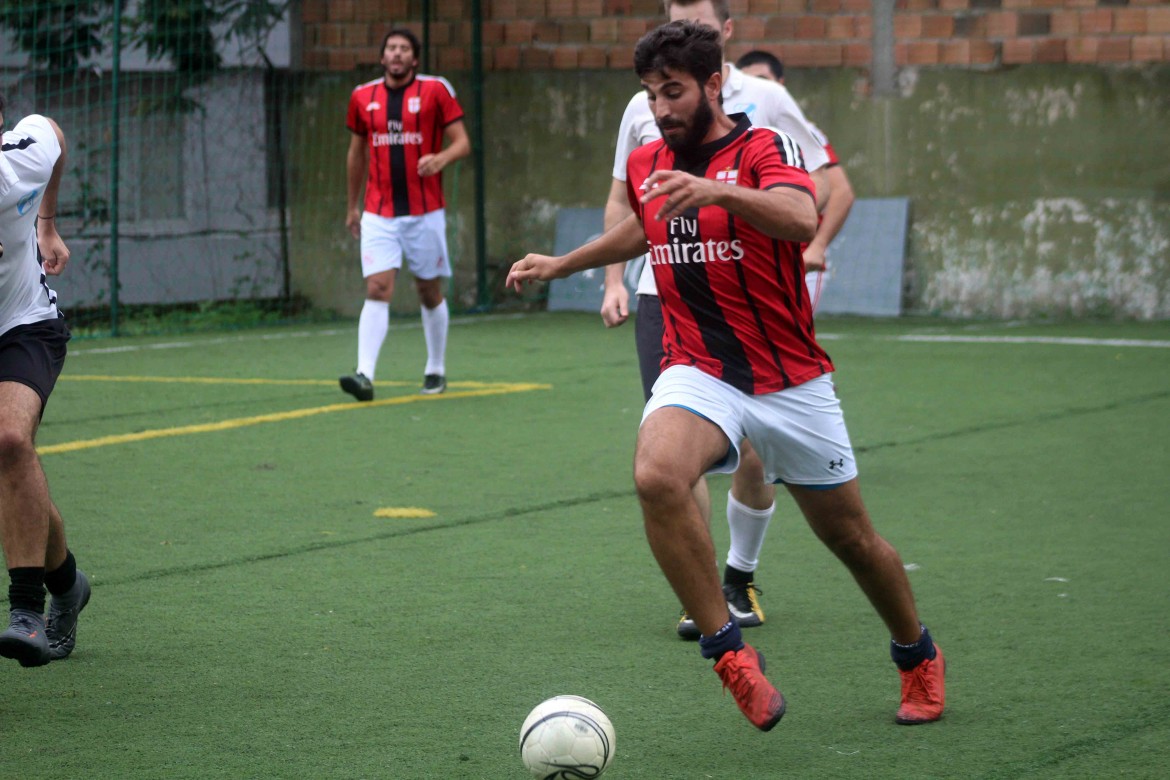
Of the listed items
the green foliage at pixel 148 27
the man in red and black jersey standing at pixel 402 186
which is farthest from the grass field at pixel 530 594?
the green foliage at pixel 148 27

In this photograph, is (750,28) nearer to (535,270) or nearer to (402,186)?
(402,186)

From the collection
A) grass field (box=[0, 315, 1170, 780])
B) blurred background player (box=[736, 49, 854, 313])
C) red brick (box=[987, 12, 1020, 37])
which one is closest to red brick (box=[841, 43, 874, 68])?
red brick (box=[987, 12, 1020, 37])

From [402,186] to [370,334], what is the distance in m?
1.13

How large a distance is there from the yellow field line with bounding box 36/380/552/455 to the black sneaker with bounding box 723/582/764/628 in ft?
14.6

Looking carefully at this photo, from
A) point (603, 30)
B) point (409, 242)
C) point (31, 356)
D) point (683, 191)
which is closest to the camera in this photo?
point (683, 191)

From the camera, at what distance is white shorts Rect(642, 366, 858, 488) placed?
13.7ft

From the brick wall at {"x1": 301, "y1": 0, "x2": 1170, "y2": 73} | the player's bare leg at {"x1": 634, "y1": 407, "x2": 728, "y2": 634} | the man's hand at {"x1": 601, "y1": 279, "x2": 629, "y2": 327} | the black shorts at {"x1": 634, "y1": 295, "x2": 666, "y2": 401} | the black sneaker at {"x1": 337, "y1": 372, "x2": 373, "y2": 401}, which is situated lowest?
the black sneaker at {"x1": 337, "y1": 372, "x2": 373, "y2": 401}

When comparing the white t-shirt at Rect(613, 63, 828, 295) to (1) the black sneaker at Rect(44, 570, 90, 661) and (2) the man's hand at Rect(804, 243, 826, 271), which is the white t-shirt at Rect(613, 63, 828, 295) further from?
(1) the black sneaker at Rect(44, 570, 90, 661)

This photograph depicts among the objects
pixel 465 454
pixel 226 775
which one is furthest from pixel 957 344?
pixel 226 775

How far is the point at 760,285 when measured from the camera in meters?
4.25

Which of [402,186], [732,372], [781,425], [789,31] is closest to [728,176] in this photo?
[732,372]

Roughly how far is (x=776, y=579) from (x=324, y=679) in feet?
6.07

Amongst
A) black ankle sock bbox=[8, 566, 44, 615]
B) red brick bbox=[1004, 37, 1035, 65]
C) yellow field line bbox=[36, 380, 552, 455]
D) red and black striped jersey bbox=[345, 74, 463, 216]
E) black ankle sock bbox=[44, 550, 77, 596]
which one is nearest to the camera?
black ankle sock bbox=[8, 566, 44, 615]

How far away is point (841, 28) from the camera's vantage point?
15.9 metres
